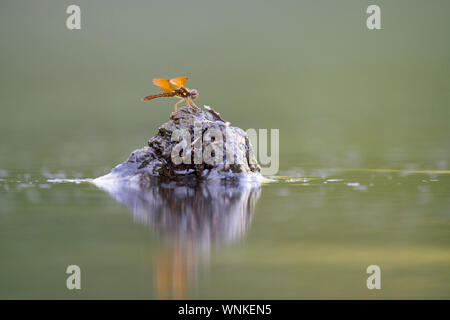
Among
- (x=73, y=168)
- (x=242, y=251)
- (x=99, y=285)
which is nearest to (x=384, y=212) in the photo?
(x=242, y=251)

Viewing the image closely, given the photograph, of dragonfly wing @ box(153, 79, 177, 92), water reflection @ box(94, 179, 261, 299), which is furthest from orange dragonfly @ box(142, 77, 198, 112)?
water reflection @ box(94, 179, 261, 299)

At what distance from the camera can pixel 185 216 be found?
489 centimetres

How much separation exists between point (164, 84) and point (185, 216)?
297cm

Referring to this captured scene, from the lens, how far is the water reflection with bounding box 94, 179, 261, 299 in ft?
10.7

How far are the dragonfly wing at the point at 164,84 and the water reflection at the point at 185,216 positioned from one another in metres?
1.24

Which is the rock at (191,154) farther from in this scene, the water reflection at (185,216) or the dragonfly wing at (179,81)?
the dragonfly wing at (179,81)

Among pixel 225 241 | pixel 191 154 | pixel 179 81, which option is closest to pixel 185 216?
pixel 225 241

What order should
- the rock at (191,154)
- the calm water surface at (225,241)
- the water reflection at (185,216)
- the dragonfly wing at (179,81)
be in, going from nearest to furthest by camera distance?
the calm water surface at (225,241), the water reflection at (185,216), the rock at (191,154), the dragonfly wing at (179,81)

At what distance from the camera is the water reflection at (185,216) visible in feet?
10.7

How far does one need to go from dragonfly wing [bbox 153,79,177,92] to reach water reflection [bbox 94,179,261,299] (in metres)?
1.24

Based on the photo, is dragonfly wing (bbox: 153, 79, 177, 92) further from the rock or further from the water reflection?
the water reflection

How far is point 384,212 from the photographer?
5.17 meters

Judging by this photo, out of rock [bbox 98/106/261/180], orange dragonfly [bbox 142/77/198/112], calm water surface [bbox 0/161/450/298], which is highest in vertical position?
orange dragonfly [bbox 142/77/198/112]

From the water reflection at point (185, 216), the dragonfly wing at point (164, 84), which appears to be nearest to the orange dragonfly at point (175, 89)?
the dragonfly wing at point (164, 84)
